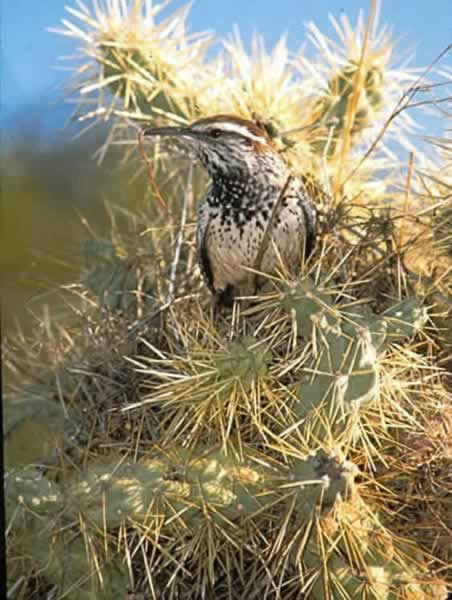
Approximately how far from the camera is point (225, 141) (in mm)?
1646

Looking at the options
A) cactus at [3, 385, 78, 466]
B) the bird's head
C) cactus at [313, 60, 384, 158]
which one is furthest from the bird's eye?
cactus at [3, 385, 78, 466]

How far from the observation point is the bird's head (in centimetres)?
165

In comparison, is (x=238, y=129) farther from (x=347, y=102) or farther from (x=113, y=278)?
(x=113, y=278)

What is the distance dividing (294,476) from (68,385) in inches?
25.7

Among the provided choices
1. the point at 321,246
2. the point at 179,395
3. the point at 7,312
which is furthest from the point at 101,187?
the point at 179,395

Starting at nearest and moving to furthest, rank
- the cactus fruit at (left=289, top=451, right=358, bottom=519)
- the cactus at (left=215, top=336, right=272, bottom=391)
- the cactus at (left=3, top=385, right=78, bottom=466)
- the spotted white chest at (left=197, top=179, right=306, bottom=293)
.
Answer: the cactus fruit at (left=289, top=451, right=358, bottom=519)
the cactus at (left=215, top=336, right=272, bottom=391)
the spotted white chest at (left=197, top=179, right=306, bottom=293)
the cactus at (left=3, top=385, right=78, bottom=466)

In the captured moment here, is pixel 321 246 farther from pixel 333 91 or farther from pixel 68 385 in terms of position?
pixel 68 385

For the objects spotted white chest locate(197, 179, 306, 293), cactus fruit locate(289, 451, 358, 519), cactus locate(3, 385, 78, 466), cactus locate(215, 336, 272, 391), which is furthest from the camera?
cactus locate(3, 385, 78, 466)

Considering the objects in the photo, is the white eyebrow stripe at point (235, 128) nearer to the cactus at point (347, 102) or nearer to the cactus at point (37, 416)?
the cactus at point (347, 102)

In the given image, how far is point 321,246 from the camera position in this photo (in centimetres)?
168

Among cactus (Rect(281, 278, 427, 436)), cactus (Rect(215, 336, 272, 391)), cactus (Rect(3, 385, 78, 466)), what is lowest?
cactus (Rect(3, 385, 78, 466))

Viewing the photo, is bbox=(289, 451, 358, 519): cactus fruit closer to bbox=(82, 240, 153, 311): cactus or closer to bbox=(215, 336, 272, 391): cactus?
bbox=(215, 336, 272, 391): cactus

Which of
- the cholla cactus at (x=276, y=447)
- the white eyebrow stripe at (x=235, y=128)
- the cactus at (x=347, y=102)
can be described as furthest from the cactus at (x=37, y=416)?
the cactus at (x=347, y=102)

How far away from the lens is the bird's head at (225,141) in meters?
1.65
